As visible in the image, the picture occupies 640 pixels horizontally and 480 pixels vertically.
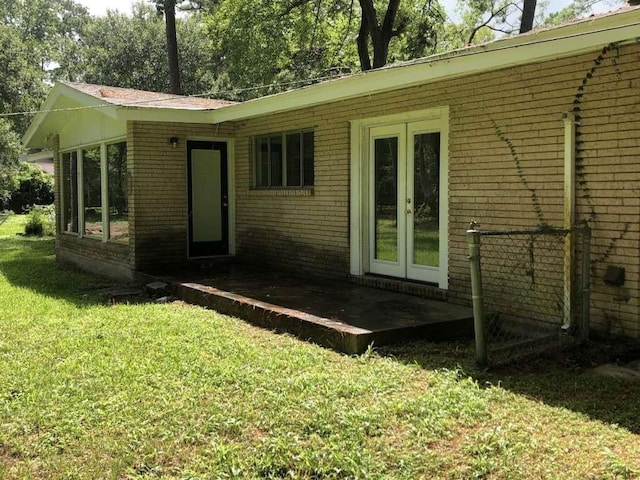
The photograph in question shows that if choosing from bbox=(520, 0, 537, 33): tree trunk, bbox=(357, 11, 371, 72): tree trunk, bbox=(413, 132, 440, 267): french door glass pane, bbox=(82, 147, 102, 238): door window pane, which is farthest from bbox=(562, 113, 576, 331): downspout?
bbox=(520, 0, 537, 33): tree trunk

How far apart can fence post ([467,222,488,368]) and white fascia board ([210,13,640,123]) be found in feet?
5.76

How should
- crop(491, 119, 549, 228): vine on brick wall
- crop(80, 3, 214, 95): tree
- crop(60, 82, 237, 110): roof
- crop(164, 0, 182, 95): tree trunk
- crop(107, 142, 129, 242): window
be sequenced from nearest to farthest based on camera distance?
1. crop(491, 119, 549, 228): vine on brick wall
2. crop(60, 82, 237, 110): roof
3. crop(107, 142, 129, 242): window
4. crop(164, 0, 182, 95): tree trunk
5. crop(80, 3, 214, 95): tree

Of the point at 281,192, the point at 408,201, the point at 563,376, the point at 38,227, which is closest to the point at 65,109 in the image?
the point at 281,192

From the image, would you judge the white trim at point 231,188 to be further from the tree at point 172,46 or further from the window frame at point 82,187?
the tree at point 172,46

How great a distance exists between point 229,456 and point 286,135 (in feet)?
23.8

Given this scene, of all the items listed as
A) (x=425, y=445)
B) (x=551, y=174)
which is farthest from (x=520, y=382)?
(x=551, y=174)

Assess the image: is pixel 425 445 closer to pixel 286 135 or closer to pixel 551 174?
pixel 551 174

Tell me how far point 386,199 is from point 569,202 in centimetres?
290

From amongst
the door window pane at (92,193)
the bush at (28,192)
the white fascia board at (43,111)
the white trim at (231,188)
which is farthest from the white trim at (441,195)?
the bush at (28,192)

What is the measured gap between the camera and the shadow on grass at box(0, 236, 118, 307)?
9.50 meters

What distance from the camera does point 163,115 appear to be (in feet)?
33.4

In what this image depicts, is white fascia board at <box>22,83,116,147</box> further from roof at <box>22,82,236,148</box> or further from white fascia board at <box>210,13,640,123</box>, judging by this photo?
white fascia board at <box>210,13,640,123</box>

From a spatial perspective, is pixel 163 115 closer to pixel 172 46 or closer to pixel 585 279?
pixel 585 279

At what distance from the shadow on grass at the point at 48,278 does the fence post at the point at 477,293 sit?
18.2 ft
